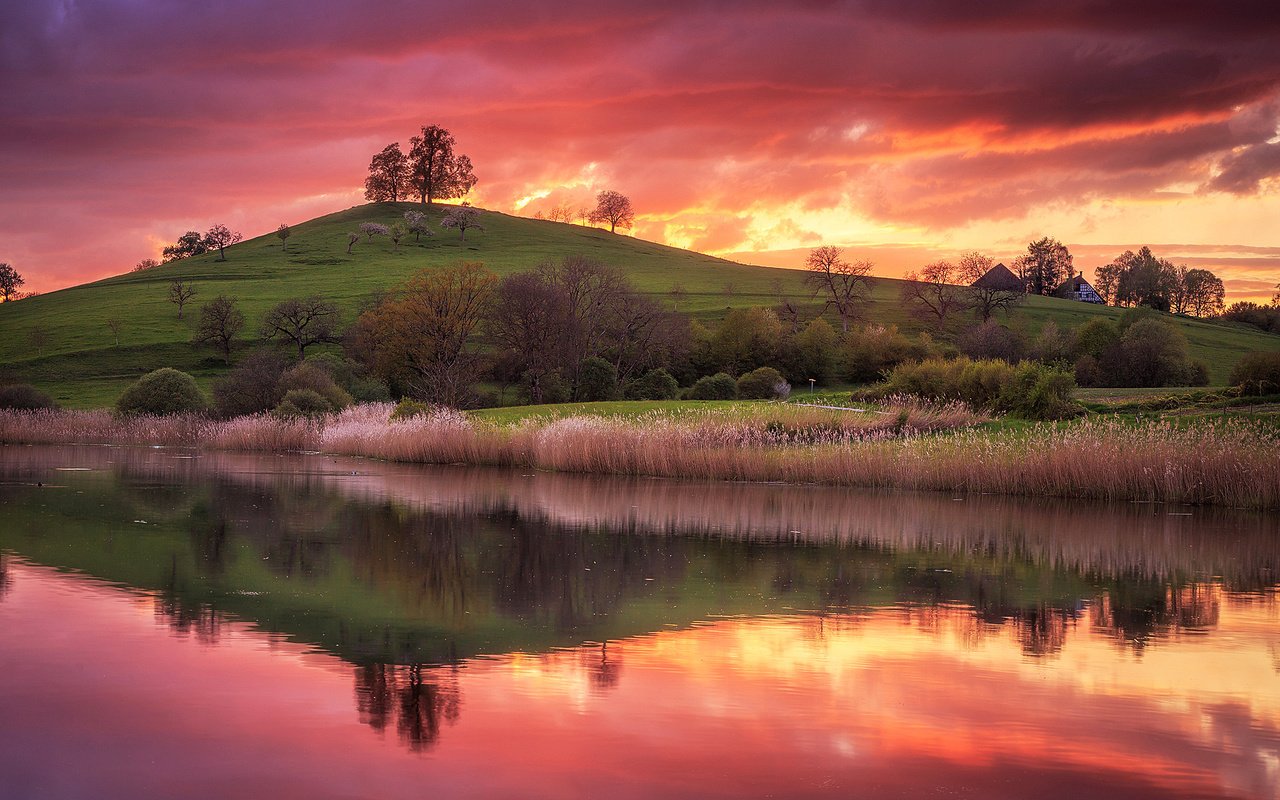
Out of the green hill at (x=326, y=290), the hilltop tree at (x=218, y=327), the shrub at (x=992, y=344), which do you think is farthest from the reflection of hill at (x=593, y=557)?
the hilltop tree at (x=218, y=327)

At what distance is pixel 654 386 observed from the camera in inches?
2904

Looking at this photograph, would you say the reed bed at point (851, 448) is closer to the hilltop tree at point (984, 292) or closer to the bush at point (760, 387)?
the bush at point (760, 387)

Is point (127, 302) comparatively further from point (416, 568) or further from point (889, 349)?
point (416, 568)

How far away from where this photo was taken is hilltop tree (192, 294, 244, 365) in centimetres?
8931

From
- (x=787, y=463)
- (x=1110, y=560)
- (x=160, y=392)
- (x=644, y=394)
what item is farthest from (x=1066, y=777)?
(x=644, y=394)

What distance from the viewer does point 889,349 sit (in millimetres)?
83562

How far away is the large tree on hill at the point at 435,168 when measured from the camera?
162625 mm

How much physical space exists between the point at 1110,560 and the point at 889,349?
2670 inches

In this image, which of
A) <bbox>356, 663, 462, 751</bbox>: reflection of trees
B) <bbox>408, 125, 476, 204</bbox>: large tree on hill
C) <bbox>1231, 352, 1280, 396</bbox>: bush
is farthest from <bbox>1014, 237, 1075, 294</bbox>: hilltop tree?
<bbox>356, 663, 462, 751</bbox>: reflection of trees

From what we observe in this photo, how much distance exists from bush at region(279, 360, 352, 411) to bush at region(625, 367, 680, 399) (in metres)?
23.0

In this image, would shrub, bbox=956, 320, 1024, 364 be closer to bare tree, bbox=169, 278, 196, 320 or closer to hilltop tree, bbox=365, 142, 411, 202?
bare tree, bbox=169, 278, 196, 320

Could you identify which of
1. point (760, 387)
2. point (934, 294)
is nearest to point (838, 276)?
point (934, 294)

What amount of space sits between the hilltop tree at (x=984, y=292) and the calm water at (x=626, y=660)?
95.4 meters

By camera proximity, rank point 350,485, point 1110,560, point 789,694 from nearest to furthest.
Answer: point 789,694
point 1110,560
point 350,485
